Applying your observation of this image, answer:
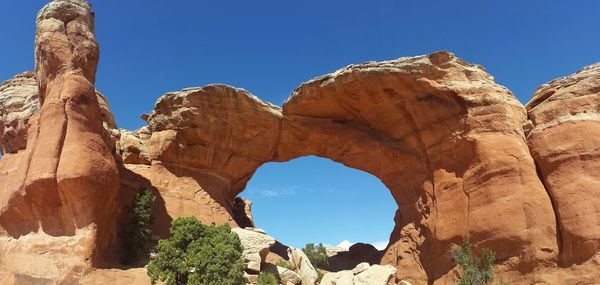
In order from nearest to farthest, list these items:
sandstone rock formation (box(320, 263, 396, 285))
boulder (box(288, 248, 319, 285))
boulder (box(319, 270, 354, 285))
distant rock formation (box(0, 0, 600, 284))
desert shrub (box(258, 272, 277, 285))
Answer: distant rock formation (box(0, 0, 600, 284)) → desert shrub (box(258, 272, 277, 285)) → sandstone rock formation (box(320, 263, 396, 285)) → boulder (box(319, 270, 354, 285)) → boulder (box(288, 248, 319, 285))

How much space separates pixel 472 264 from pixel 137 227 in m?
15.3

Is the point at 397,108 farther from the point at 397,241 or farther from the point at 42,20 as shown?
the point at 42,20

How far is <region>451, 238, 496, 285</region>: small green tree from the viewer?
698 inches

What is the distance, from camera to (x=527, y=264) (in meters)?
18.0

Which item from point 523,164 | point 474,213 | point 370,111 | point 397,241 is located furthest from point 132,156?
point 523,164

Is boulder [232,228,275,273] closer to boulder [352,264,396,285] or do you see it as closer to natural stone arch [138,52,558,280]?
boulder [352,264,396,285]

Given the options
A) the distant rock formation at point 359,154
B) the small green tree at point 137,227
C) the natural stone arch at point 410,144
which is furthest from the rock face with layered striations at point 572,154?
the small green tree at point 137,227

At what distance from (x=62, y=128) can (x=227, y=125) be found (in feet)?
32.1

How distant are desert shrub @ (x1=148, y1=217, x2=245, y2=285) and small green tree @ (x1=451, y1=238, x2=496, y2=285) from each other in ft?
29.6

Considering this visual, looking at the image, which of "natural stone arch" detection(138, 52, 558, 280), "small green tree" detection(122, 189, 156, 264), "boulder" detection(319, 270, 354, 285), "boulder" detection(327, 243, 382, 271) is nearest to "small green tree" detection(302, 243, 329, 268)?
"boulder" detection(327, 243, 382, 271)

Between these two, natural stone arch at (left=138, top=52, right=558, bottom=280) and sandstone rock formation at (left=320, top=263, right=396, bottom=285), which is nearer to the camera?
natural stone arch at (left=138, top=52, right=558, bottom=280)

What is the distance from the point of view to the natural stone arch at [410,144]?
1930 centimetres

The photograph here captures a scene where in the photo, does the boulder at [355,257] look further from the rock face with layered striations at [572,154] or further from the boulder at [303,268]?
the rock face with layered striations at [572,154]

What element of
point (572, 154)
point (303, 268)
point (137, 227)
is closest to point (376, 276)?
point (303, 268)
